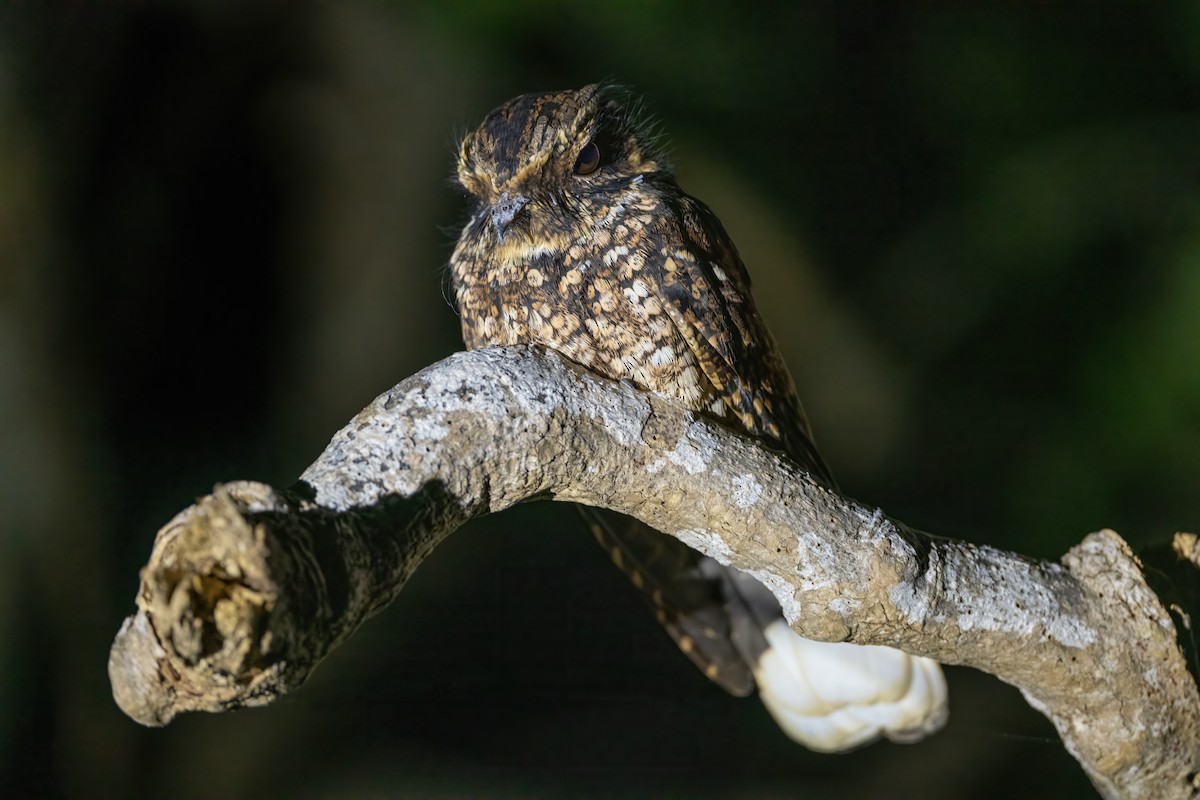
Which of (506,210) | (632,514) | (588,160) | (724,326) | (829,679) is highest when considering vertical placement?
(588,160)

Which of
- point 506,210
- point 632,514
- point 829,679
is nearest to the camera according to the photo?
point 632,514

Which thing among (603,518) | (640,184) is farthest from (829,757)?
(640,184)

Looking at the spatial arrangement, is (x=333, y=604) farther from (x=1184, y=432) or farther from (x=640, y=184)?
(x=1184, y=432)

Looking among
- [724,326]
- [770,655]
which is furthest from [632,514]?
[770,655]

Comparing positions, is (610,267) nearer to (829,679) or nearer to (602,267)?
(602,267)

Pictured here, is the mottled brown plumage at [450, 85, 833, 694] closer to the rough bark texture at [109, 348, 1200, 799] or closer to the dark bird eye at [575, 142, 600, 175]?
the dark bird eye at [575, 142, 600, 175]

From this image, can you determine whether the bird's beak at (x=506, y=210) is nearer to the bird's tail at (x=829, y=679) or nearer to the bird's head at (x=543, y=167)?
the bird's head at (x=543, y=167)
